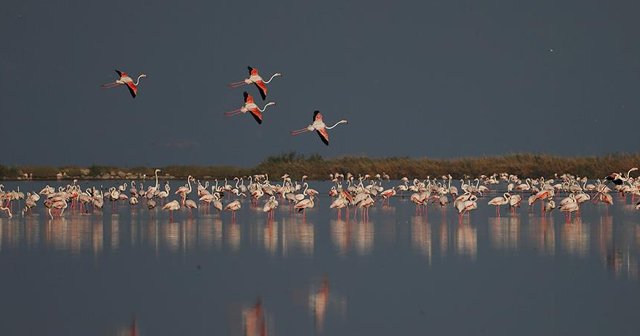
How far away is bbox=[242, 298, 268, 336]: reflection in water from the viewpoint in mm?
11250

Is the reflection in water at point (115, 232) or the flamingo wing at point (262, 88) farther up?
the flamingo wing at point (262, 88)

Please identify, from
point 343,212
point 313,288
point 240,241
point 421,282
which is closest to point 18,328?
point 313,288

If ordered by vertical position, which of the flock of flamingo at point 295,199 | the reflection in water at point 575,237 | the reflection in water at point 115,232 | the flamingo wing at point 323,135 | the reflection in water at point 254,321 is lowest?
the reflection in water at point 254,321

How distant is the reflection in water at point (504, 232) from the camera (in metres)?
19.2

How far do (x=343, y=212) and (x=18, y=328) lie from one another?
17.2 m

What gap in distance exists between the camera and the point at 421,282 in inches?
576

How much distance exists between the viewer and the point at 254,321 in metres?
11.8

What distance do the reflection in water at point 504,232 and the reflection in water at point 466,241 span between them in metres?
0.29

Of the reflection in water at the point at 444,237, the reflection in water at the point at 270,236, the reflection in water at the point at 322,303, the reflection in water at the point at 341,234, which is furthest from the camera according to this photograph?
the reflection in water at the point at 341,234

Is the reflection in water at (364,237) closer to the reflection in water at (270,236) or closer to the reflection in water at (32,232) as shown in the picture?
the reflection in water at (270,236)

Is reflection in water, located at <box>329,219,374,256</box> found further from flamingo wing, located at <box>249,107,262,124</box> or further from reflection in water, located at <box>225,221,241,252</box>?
flamingo wing, located at <box>249,107,262,124</box>

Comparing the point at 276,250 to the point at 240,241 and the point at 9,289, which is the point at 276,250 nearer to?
the point at 240,241

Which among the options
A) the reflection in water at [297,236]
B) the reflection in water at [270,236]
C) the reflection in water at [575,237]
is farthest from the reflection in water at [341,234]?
the reflection in water at [575,237]

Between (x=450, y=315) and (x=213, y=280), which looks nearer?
(x=450, y=315)
